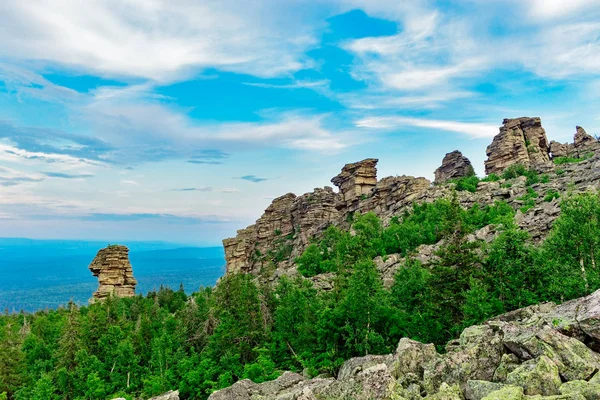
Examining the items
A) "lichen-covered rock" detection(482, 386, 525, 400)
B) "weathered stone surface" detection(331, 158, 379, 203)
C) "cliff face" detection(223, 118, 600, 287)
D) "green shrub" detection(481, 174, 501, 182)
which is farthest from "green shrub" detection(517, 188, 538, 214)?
"lichen-covered rock" detection(482, 386, 525, 400)

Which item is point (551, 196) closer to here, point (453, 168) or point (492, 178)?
point (492, 178)

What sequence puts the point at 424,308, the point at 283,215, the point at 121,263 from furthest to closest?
the point at 283,215 → the point at 121,263 → the point at 424,308

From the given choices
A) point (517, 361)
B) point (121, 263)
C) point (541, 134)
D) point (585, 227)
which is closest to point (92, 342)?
point (121, 263)

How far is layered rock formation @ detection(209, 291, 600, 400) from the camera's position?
12328mm

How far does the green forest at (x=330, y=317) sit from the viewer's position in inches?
1033

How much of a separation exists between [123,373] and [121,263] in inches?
2046

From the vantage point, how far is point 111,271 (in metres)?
88.0

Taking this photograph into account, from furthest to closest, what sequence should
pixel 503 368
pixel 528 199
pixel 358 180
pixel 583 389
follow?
1. pixel 358 180
2. pixel 528 199
3. pixel 503 368
4. pixel 583 389

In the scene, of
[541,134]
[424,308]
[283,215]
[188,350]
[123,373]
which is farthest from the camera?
[283,215]

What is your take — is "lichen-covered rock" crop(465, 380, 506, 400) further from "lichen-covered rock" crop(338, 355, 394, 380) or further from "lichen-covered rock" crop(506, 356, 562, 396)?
"lichen-covered rock" crop(338, 355, 394, 380)

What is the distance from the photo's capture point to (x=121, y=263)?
88812 millimetres

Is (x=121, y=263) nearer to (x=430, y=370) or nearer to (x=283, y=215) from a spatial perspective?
(x=283, y=215)

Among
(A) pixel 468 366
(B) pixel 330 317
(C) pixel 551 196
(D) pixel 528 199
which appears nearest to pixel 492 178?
(D) pixel 528 199

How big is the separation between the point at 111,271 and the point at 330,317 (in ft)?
246
